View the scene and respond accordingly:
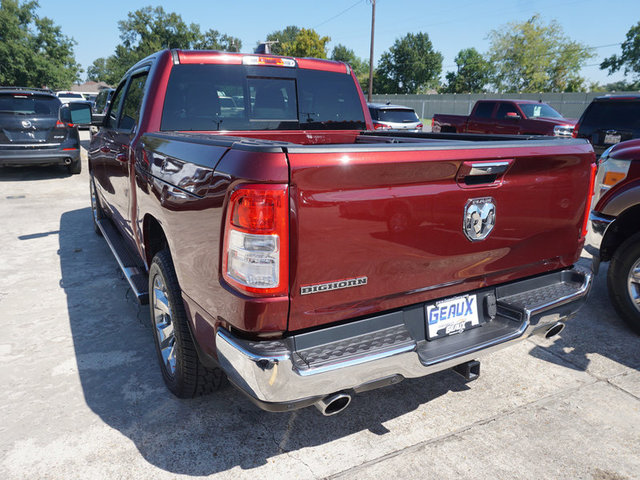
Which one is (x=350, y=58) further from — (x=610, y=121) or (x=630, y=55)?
(x=610, y=121)

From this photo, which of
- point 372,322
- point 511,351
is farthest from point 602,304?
point 372,322

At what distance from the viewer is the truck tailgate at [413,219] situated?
183cm

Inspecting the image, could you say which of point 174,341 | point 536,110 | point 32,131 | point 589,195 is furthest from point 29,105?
point 536,110

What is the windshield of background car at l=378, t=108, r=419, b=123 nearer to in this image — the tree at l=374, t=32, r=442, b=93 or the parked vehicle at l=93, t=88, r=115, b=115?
the parked vehicle at l=93, t=88, r=115, b=115

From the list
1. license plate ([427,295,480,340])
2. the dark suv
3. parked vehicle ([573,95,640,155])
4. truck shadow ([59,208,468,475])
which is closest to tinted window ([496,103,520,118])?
parked vehicle ([573,95,640,155])

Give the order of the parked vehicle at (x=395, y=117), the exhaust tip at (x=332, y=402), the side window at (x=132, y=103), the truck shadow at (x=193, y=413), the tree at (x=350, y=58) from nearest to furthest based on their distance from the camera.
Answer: the exhaust tip at (x=332, y=402)
the truck shadow at (x=193, y=413)
the side window at (x=132, y=103)
the parked vehicle at (x=395, y=117)
the tree at (x=350, y=58)

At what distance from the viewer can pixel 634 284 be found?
3.78 meters

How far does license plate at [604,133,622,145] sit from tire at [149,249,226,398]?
8.31 m

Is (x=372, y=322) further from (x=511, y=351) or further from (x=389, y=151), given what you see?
(x=511, y=351)

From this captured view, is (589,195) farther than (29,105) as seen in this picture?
No

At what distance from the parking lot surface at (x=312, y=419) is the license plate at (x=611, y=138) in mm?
5504

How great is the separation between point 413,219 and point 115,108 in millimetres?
3792

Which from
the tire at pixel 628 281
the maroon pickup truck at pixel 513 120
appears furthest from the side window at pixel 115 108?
the maroon pickup truck at pixel 513 120

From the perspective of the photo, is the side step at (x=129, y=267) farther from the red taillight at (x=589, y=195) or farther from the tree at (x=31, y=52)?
the tree at (x=31, y=52)
